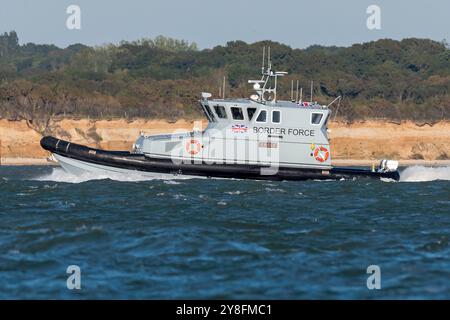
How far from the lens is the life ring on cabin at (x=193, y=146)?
32219 mm

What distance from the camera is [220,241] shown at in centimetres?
1986

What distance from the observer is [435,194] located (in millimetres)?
31047

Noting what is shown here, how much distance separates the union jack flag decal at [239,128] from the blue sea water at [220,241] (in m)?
2.44

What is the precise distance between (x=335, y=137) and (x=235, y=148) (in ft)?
113

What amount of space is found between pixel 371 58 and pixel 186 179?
69.3 metres

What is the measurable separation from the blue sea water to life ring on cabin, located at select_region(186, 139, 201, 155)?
5.65ft

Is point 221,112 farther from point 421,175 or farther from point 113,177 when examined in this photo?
point 421,175

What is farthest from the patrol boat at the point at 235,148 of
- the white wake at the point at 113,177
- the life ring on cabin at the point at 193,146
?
the white wake at the point at 113,177

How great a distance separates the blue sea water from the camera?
52.0 ft

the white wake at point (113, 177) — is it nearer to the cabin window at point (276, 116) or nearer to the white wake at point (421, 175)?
the cabin window at point (276, 116)

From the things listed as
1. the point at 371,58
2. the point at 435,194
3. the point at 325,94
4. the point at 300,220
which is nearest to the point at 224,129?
the point at 435,194

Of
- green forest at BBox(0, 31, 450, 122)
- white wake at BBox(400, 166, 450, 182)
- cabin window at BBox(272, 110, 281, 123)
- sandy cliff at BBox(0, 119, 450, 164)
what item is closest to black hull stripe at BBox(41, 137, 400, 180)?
cabin window at BBox(272, 110, 281, 123)

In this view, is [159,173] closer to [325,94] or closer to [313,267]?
[313,267]

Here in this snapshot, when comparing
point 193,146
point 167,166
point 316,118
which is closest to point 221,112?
point 193,146
